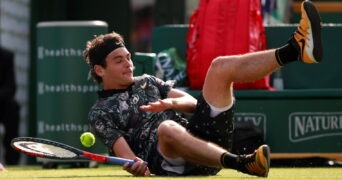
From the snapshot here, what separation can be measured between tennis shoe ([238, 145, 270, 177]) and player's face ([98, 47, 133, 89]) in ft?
4.27

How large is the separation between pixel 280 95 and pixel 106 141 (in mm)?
3858

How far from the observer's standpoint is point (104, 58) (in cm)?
856

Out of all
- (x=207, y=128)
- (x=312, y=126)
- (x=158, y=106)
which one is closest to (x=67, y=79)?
(x=312, y=126)

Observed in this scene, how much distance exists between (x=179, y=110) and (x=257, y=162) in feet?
2.48

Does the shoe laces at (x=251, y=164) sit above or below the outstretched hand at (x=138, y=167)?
above

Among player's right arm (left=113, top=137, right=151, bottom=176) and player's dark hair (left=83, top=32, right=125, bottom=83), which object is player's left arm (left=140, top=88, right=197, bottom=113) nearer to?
player's right arm (left=113, top=137, right=151, bottom=176)

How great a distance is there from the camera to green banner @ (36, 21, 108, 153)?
39.8 ft

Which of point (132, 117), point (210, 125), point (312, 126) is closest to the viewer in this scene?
point (210, 125)

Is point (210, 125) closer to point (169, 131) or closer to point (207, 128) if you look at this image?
point (207, 128)

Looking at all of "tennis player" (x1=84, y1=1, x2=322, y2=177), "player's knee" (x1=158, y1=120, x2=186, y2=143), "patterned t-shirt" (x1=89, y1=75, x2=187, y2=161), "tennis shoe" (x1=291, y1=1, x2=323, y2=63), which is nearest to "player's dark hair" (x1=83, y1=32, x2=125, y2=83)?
"tennis player" (x1=84, y1=1, x2=322, y2=177)

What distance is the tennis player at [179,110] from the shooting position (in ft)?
24.9

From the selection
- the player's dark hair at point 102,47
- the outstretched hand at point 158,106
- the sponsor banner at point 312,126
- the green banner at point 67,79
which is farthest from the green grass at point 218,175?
the green banner at point 67,79

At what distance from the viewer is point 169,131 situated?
25.0 feet

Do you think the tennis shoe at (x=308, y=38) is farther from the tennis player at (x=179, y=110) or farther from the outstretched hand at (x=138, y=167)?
the outstretched hand at (x=138, y=167)
